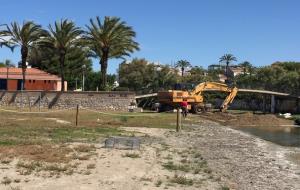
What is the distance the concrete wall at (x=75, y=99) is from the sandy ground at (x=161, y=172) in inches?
1415

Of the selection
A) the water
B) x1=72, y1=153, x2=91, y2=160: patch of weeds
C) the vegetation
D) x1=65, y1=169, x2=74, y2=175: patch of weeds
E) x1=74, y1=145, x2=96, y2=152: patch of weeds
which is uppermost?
the vegetation

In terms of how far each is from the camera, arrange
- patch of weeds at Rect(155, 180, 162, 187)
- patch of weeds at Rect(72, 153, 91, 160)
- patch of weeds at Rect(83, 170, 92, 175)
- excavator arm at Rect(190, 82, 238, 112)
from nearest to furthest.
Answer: patch of weeds at Rect(155, 180, 162, 187) < patch of weeds at Rect(83, 170, 92, 175) < patch of weeds at Rect(72, 153, 91, 160) < excavator arm at Rect(190, 82, 238, 112)

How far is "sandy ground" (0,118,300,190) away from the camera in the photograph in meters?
13.6

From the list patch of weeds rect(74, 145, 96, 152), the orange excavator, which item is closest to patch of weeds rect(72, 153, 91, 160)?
patch of weeds rect(74, 145, 96, 152)

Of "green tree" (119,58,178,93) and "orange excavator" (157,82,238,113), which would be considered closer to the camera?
"orange excavator" (157,82,238,113)

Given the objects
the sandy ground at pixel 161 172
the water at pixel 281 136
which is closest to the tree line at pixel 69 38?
→ the water at pixel 281 136

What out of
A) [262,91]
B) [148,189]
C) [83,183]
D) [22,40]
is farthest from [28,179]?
[262,91]

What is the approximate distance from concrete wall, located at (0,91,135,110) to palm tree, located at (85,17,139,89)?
5.74m

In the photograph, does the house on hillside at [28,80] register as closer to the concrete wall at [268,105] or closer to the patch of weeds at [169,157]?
the concrete wall at [268,105]

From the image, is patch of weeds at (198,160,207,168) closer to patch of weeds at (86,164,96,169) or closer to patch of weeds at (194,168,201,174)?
patch of weeds at (194,168,201,174)

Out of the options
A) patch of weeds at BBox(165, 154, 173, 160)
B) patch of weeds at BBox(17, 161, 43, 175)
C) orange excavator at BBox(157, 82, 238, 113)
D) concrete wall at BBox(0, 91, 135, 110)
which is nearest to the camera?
patch of weeds at BBox(17, 161, 43, 175)

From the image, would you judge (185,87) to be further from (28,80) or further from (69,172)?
(69,172)

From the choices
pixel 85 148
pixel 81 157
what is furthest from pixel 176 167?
pixel 85 148

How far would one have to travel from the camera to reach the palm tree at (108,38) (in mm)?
64756
